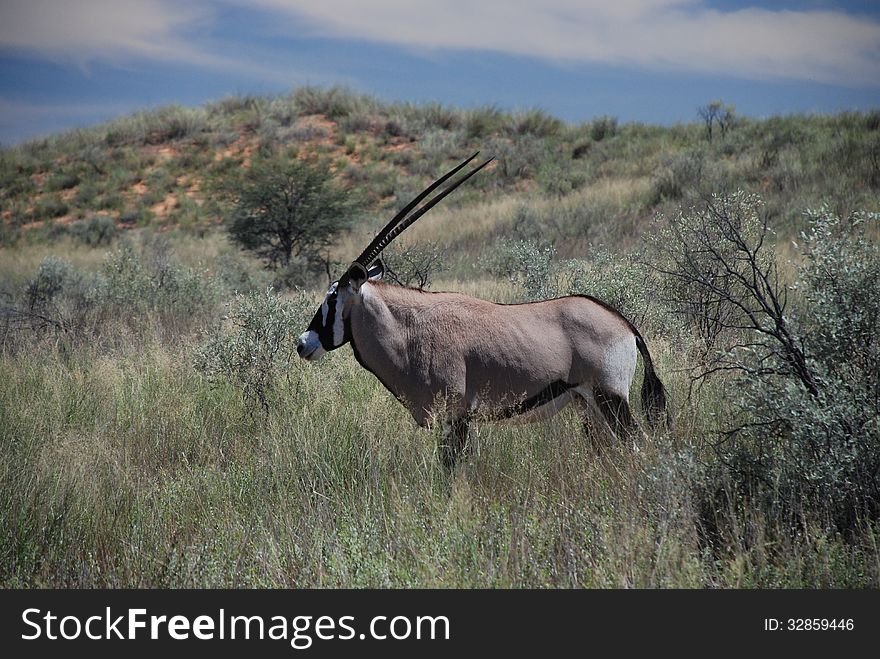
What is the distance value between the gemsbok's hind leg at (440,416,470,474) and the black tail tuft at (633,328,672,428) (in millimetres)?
1147

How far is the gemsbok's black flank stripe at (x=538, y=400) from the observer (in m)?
4.55

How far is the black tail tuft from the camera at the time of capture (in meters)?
4.70

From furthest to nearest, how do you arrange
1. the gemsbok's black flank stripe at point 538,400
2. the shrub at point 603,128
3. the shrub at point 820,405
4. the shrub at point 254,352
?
the shrub at point 603,128
the shrub at point 254,352
the gemsbok's black flank stripe at point 538,400
the shrub at point 820,405

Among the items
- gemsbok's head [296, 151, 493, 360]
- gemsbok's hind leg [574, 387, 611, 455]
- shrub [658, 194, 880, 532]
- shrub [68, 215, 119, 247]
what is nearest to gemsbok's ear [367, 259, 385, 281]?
gemsbok's head [296, 151, 493, 360]

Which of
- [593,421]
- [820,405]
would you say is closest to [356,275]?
[593,421]

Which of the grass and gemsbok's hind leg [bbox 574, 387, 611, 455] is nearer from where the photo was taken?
the grass

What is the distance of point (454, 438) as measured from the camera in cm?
460

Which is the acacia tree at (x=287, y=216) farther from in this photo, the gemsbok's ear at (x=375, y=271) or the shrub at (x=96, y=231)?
the gemsbok's ear at (x=375, y=271)

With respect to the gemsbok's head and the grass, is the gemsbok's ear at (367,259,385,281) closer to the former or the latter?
the gemsbok's head

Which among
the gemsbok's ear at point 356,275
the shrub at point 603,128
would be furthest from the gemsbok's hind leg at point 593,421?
the shrub at point 603,128

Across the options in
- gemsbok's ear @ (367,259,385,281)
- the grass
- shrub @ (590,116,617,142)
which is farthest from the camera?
shrub @ (590,116,617,142)

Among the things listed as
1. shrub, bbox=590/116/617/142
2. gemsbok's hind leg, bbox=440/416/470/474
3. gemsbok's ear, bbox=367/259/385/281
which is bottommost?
gemsbok's hind leg, bbox=440/416/470/474

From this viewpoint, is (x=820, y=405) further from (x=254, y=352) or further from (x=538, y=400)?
(x=254, y=352)
